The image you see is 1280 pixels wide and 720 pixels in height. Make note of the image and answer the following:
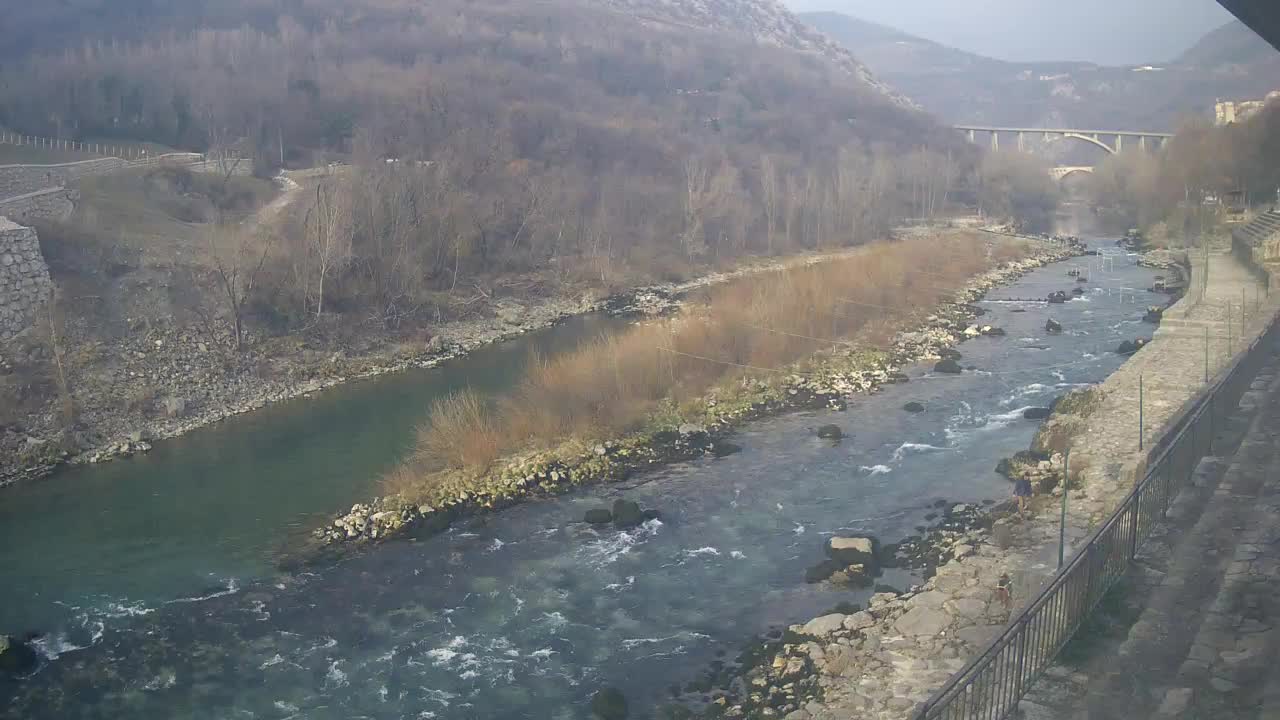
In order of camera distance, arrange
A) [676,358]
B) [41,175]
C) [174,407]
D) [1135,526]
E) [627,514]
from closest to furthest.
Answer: [1135,526] < [627,514] < [174,407] < [676,358] < [41,175]

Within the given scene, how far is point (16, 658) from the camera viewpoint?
9680 mm

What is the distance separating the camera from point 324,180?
29203 millimetres

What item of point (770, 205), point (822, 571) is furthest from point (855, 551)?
point (770, 205)

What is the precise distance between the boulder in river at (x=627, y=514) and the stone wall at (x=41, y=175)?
1788cm

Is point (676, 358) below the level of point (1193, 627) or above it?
below

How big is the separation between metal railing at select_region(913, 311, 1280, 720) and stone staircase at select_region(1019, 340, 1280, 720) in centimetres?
9

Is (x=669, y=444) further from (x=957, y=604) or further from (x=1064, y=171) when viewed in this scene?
(x=1064, y=171)

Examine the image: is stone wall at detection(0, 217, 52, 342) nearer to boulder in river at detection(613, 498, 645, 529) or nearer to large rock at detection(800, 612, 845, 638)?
boulder in river at detection(613, 498, 645, 529)

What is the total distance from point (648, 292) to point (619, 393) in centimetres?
1401

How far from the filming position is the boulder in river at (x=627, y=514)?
41.0 ft

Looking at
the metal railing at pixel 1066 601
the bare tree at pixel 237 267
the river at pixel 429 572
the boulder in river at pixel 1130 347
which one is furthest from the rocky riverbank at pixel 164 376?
the metal railing at pixel 1066 601

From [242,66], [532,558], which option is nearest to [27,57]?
[242,66]

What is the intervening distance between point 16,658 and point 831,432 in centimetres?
1072

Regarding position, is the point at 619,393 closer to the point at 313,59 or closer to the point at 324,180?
the point at 324,180
